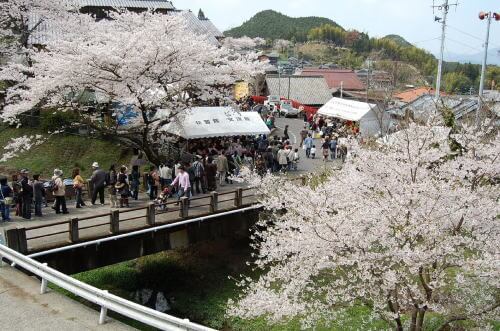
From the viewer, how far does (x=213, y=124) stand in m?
21.3

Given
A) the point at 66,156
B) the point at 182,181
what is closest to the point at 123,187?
the point at 182,181

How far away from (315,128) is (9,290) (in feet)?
76.6

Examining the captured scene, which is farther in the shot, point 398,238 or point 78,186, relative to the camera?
point 78,186

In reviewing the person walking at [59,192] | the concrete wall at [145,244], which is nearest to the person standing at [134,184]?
the person walking at [59,192]

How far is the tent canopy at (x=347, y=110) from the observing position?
93.8 feet

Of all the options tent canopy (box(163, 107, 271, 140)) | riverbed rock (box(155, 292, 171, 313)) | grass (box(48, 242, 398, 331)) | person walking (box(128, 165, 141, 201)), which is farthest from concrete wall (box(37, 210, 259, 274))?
tent canopy (box(163, 107, 271, 140))

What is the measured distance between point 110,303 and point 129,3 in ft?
112

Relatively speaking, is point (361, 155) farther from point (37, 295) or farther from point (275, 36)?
point (275, 36)

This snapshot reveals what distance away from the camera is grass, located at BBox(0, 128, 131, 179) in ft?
79.9

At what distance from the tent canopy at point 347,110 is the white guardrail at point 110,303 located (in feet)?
73.0

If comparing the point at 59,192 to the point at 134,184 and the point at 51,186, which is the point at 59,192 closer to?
the point at 51,186

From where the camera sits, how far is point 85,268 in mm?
12570

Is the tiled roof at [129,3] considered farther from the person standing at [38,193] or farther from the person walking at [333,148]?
the person standing at [38,193]

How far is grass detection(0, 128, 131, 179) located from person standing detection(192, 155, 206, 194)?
787 cm
